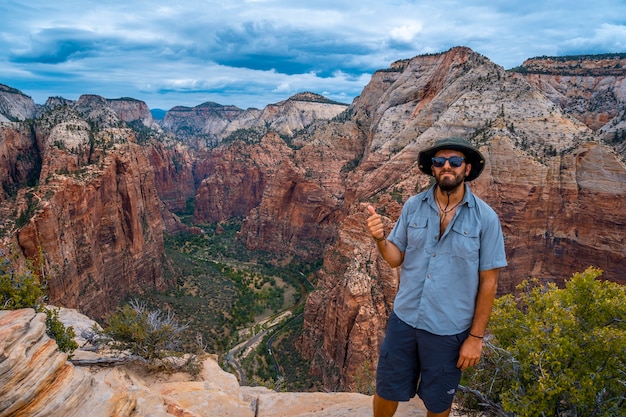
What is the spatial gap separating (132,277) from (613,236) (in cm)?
4480

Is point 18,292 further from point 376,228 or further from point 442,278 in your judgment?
point 442,278

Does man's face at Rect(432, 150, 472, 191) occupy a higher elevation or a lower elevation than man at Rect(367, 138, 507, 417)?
higher

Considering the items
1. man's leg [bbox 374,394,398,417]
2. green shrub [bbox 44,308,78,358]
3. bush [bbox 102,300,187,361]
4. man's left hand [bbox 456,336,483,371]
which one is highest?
man's left hand [bbox 456,336,483,371]

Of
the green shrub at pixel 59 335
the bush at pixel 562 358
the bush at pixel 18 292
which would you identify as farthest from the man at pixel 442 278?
the bush at pixel 18 292

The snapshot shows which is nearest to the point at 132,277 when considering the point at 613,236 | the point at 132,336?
the point at 132,336

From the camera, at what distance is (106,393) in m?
6.37

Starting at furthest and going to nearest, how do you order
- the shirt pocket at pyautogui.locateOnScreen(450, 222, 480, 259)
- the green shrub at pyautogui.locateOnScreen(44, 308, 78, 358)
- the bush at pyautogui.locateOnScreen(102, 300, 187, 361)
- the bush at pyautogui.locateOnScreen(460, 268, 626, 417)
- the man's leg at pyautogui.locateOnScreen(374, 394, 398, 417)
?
1. the bush at pyautogui.locateOnScreen(102, 300, 187, 361)
2. the green shrub at pyautogui.locateOnScreen(44, 308, 78, 358)
3. the bush at pyautogui.locateOnScreen(460, 268, 626, 417)
4. the man's leg at pyautogui.locateOnScreen(374, 394, 398, 417)
5. the shirt pocket at pyautogui.locateOnScreen(450, 222, 480, 259)

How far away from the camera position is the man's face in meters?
5.23

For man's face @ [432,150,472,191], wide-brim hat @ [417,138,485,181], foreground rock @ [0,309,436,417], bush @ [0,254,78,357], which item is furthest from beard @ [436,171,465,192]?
bush @ [0,254,78,357]

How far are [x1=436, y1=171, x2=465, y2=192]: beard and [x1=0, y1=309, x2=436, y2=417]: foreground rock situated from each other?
5531 millimetres

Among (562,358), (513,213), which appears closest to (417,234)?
(562,358)

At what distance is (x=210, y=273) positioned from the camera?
192 ft

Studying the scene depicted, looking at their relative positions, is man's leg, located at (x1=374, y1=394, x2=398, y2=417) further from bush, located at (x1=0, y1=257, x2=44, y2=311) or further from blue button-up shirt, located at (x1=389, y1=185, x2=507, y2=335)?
bush, located at (x1=0, y1=257, x2=44, y2=311)

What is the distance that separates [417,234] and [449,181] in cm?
92
